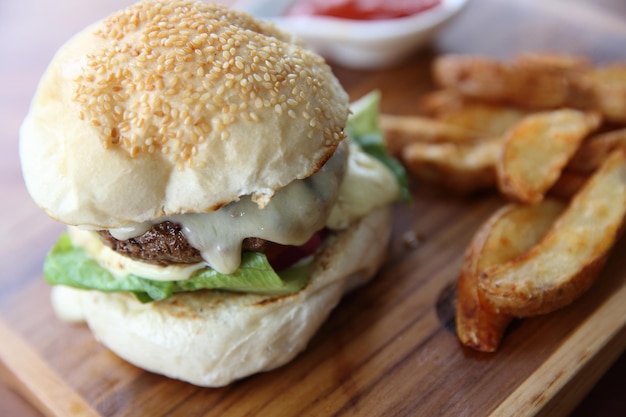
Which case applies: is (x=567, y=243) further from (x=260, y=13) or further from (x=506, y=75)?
(x=260, y=13)

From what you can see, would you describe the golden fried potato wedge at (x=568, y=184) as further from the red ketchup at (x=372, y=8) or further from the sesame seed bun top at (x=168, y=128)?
the red ketchup at (x=372, y=8)

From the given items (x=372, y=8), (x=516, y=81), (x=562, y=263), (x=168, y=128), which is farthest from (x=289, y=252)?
(x=372, y=8)

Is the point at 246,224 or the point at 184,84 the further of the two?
the point at 246,224

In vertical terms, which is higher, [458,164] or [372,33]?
[372,33]

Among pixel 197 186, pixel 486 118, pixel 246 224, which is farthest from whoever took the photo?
pixel 486 118

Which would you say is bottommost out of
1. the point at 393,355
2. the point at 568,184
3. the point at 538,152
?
the point at 393,355

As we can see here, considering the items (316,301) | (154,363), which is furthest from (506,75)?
(154,363)

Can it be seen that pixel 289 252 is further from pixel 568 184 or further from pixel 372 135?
pixel 568 184
